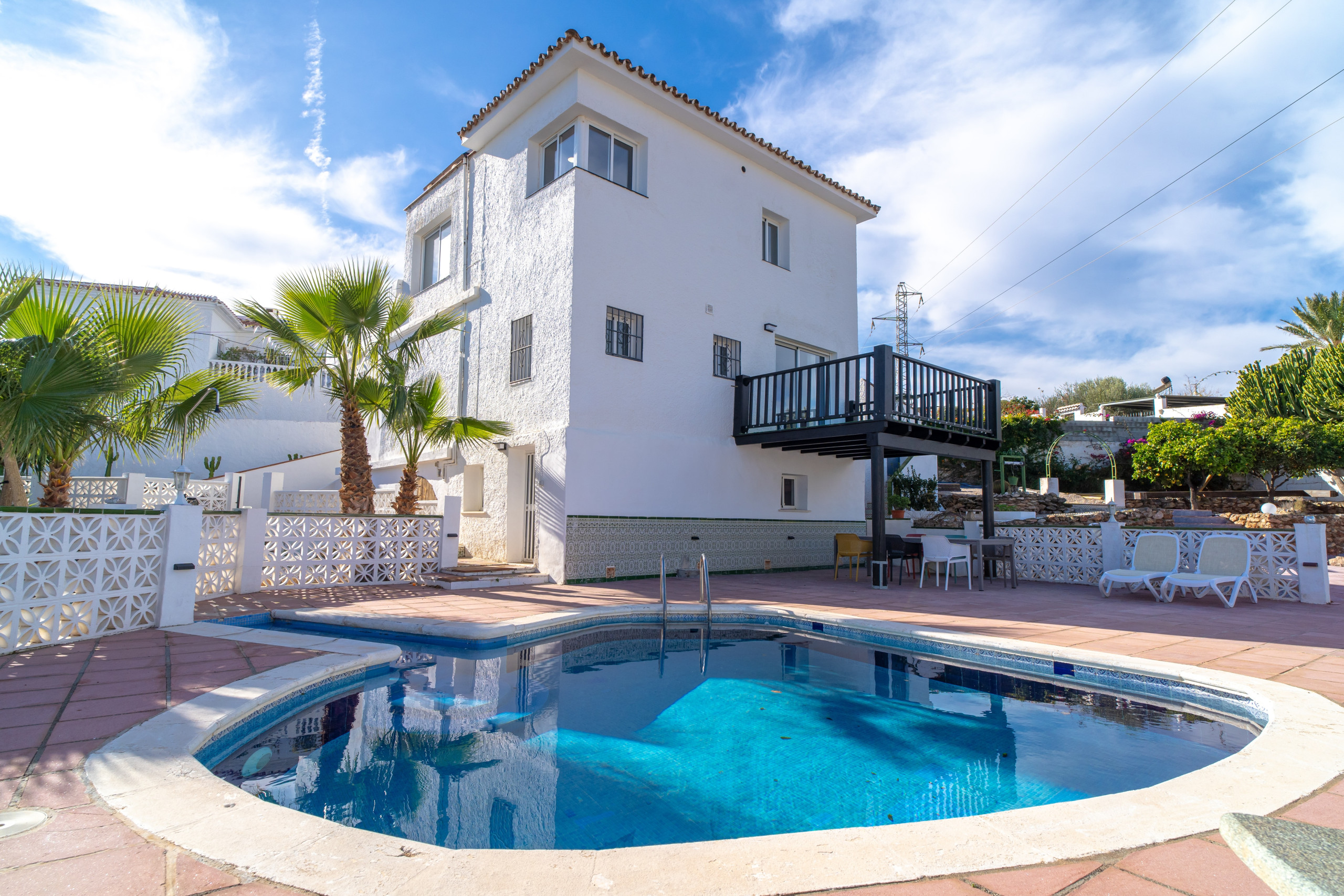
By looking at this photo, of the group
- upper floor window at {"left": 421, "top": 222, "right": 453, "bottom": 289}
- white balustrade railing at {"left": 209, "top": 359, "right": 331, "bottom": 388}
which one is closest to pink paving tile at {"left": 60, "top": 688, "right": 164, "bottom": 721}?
upper floor window at {"left": 421, "top": 222, "right": 453, "bottom": 289}

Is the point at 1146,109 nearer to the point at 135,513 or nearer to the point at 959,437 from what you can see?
the point at 959,437

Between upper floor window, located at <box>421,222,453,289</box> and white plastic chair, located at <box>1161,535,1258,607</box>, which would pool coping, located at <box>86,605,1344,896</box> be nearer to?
white plastic chair, located at <box>1161,535,1258,607</box>

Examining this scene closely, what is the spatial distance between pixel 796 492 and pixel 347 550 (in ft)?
27.3

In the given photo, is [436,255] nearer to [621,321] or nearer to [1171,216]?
[621,321]

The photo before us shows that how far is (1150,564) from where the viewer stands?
8.89 m

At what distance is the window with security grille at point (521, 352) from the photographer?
432 inches

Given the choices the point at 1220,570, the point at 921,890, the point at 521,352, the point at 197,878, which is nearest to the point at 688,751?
the point at 921,890

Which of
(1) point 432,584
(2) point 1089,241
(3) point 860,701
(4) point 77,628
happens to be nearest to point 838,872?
(3) point 860,701

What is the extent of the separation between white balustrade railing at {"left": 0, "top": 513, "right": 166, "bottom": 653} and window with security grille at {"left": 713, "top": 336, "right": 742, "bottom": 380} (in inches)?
337

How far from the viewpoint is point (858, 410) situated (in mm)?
10492

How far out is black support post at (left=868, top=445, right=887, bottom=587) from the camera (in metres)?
9.92

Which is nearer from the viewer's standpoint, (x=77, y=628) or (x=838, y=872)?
(x=838, y=872)

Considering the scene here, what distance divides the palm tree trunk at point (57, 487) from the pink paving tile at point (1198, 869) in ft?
30.9

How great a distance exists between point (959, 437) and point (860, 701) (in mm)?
8349
